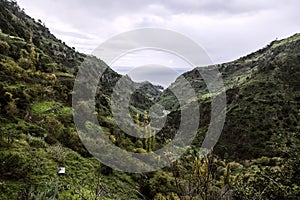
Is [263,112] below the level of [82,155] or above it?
above

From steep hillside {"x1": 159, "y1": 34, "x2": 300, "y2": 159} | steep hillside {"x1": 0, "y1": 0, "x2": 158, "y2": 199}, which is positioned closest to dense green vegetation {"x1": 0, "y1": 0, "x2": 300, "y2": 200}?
steep hillside {"x1": 0, "y1": 0, "x2": 158, "y2": 199}

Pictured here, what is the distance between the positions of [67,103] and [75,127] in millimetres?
4189

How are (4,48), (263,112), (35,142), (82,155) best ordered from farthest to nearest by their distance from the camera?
1. (263,112)
2. (4,48)
3. (82,155)
4. (35,142)

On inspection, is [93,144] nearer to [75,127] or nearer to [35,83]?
[75,127]

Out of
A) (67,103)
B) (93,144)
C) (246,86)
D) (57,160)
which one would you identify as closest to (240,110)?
(246,86)

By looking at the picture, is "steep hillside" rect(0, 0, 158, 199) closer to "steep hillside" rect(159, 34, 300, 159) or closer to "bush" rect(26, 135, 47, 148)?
"bush" rect(26, 135, 47, 148)

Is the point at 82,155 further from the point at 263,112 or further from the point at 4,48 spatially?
the point at 263,112

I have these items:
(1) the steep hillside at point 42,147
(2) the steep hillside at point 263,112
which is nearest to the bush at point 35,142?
(1) the steep hillside at point 42,147

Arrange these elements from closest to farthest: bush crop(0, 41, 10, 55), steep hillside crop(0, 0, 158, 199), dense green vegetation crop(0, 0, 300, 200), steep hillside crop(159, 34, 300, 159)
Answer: dense green vegetation crop(0, 0, 300, 200) < steep hillside crop(0, 0, 158, 199) < bush crop(0, 41, 10, 55) < steep hillside crop(159, 34, 300, 159)

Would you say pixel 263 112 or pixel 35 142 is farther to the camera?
pixel 263 112

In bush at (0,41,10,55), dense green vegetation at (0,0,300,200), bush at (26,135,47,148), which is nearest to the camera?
dense green vegetation at (0,0,300,200)

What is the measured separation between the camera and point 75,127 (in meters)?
12.4

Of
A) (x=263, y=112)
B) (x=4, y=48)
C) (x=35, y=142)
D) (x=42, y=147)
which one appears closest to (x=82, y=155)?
(x=42, y=147)

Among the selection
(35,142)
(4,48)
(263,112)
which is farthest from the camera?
(263,112)
